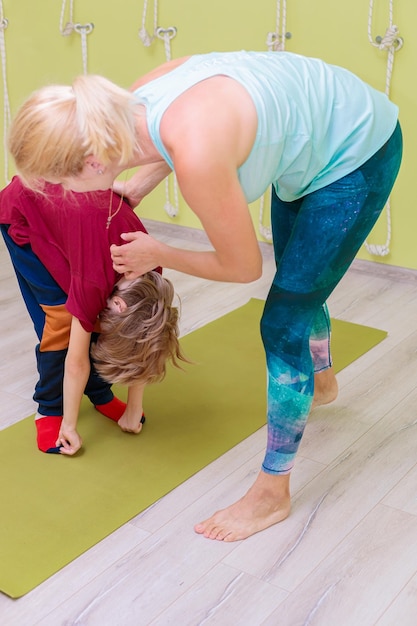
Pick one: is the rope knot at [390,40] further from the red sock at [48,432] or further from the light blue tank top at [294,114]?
the red sock at [48,432]

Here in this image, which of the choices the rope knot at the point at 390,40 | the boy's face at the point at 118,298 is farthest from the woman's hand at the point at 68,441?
the rope knot at the point at 390,40

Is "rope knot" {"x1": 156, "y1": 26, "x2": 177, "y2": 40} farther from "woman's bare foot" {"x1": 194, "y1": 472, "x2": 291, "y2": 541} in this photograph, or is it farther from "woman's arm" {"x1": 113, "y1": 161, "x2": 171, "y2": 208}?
"woman's bare foot" {"x1": 194, "y1": 472, "x2": 291, "y2": 541}

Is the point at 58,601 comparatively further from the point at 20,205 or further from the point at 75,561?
the point at 20,205

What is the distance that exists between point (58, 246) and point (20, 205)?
5.2 inches

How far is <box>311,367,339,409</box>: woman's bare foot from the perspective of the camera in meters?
2.12

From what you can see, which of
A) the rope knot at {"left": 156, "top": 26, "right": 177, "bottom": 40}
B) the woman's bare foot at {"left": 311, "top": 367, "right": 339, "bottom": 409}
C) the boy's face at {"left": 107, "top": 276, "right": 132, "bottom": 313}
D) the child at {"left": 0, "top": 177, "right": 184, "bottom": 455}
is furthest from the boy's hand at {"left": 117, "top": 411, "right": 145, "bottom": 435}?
the rope knot at {"left": 156, "top": 26, "right": 177, "bottom": 40}

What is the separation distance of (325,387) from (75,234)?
767 millimetres

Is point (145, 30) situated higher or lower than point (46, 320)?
higher

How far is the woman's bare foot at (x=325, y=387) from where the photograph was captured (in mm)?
2119

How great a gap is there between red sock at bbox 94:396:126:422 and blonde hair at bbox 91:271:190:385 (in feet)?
0.98

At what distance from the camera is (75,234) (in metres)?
1.85

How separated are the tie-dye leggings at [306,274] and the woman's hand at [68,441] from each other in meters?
0.50

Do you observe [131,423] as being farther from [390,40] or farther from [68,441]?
[390,40]

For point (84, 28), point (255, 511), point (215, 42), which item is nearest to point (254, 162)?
point (255, 511)
